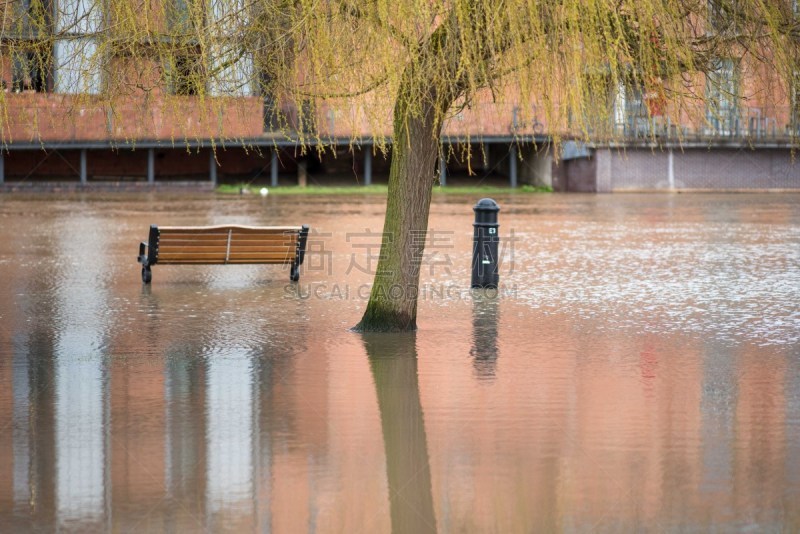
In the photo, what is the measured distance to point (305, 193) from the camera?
41.9 m

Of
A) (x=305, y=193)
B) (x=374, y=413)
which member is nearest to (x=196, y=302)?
(x=374, y=413)

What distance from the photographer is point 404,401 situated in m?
8.41

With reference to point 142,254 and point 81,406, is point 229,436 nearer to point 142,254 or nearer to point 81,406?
point 81,406

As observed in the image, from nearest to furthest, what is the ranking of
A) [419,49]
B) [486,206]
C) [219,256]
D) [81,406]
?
[81,406], [419,49], [486,206], [219,256]

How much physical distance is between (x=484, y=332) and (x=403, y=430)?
3976 mm

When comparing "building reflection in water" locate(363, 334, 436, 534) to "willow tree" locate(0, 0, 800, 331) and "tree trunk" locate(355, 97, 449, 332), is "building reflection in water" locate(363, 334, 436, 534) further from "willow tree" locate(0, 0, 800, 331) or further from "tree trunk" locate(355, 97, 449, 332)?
"willow tree" locate(0, 0, 800, 331)

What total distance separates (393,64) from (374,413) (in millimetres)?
2645

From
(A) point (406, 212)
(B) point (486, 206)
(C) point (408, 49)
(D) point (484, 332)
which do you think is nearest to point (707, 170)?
(B) point (486, 206)

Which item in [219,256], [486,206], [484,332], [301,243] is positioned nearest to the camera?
[484,332]

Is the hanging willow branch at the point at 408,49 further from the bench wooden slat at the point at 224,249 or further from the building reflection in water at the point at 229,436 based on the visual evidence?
the bench wooden slat at the point at 224,249

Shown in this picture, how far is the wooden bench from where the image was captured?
14.9 meters

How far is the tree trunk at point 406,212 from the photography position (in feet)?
35.4

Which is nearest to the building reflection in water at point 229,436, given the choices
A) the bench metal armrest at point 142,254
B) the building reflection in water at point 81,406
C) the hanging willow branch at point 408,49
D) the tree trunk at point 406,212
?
the building reflection in water at point 81,406

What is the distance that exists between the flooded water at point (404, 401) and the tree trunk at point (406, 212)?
1.39 feet
